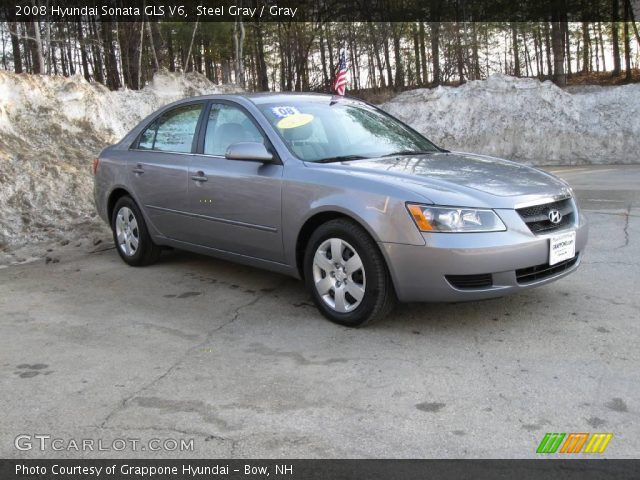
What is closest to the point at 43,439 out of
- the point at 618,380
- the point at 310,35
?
the point at 618,380

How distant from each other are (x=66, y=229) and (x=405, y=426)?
21.4ft

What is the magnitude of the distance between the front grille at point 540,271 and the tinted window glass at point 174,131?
2926mm

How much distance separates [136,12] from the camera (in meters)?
22.6

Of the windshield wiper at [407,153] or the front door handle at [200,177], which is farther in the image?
the front door handle at [200,177]

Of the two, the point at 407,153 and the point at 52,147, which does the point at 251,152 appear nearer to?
the point at 407,153

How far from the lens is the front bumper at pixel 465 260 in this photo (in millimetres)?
3840

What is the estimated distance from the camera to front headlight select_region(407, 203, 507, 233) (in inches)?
152

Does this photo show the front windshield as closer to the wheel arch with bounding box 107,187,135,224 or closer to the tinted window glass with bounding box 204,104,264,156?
the tinted window glass with bounding box 204,104,264,156

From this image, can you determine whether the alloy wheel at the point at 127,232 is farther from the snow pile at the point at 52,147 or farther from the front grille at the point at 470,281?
the front grille at the point at 470,281

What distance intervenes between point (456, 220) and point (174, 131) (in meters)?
2.98

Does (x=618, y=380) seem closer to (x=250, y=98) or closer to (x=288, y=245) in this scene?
(x=288, y=245)

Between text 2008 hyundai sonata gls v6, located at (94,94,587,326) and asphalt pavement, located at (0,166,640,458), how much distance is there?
347mm
